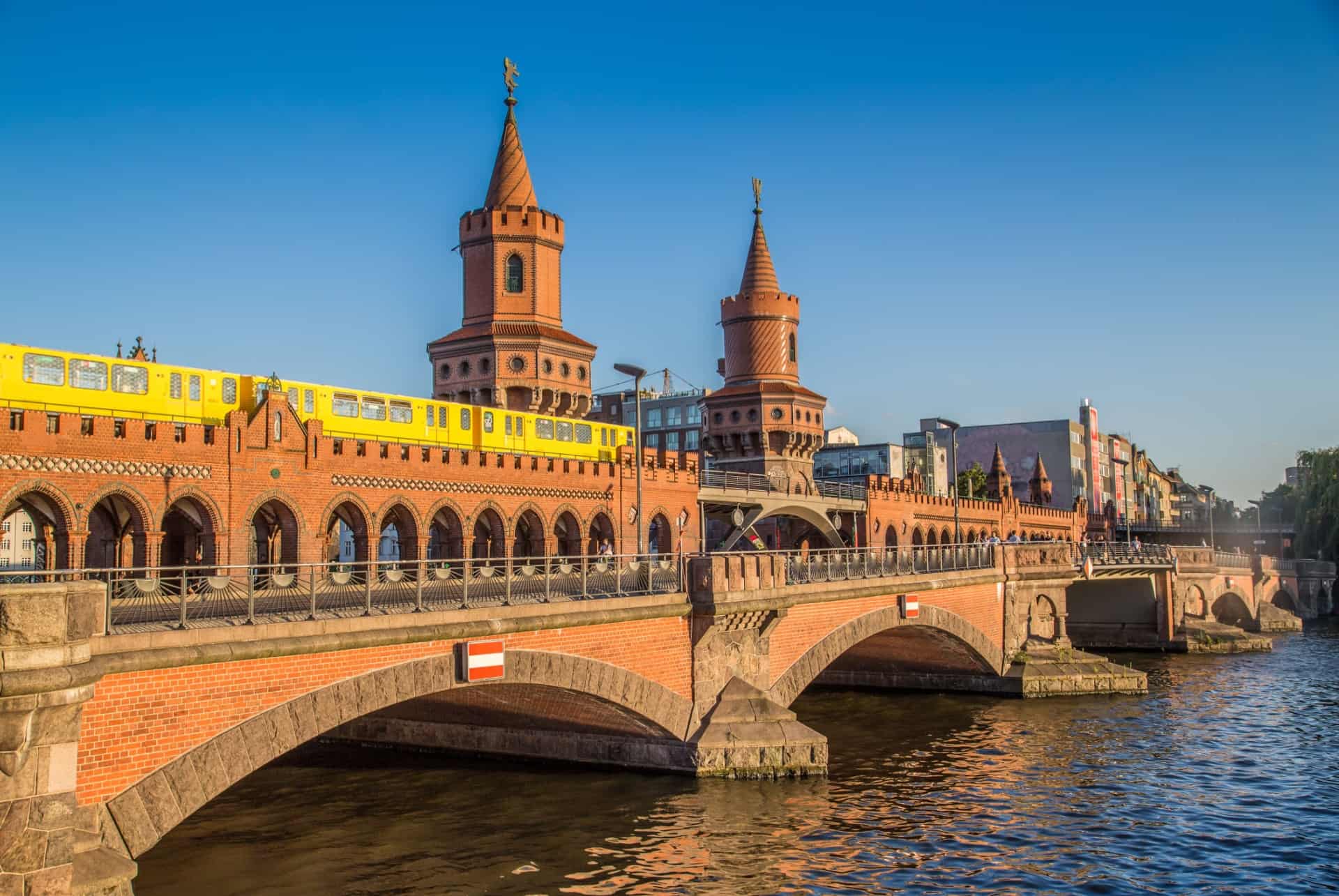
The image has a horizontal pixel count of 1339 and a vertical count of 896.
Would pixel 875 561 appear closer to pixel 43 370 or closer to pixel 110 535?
pixel 110 535

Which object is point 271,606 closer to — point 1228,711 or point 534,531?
point 534,531

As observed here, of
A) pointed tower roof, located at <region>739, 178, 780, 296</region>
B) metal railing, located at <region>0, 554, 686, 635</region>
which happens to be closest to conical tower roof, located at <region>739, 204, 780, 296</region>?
pointed tower roof, located at <region>739, 178, 780, 296</region>

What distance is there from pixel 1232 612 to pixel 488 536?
2146 inches

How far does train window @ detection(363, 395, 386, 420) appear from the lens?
44.8 metres

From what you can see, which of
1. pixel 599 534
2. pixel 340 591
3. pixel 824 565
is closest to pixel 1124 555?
pixel 599 534

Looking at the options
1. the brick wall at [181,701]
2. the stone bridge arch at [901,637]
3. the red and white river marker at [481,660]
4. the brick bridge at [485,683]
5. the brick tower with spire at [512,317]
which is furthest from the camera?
the brick tower with spire at [512,317]

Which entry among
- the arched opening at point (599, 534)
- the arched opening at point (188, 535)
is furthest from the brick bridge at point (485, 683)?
the arched opening at point (599, 534)

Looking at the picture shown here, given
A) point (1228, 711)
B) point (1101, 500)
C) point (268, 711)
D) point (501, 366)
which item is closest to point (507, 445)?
point (501, 366)

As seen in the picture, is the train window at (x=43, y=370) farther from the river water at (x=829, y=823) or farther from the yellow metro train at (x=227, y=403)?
the river water at (x=829, y=823)

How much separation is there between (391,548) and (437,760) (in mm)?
54181

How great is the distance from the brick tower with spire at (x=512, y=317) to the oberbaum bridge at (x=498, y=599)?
0.17 meters

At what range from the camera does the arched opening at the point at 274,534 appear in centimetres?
3981

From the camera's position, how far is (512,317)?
5938 centimetres

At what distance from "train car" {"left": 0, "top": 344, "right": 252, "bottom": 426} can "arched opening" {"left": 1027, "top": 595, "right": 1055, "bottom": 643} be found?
103 feet
